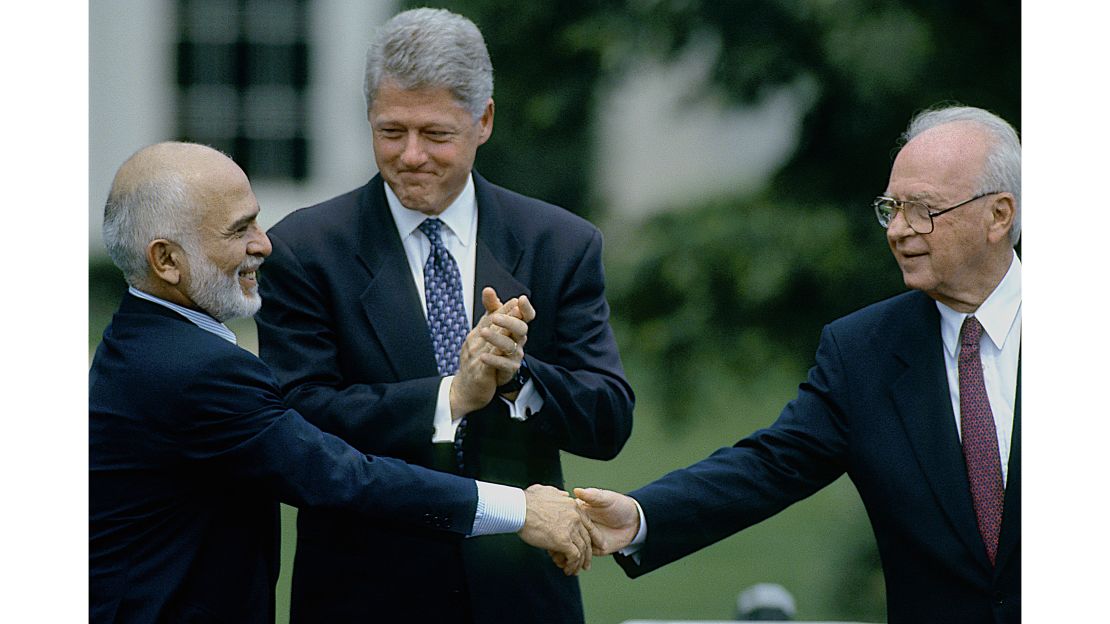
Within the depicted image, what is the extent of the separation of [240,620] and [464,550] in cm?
52

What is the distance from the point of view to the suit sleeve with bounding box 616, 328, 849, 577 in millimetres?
3207

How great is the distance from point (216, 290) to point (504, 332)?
1.93 feet

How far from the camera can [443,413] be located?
122 inches

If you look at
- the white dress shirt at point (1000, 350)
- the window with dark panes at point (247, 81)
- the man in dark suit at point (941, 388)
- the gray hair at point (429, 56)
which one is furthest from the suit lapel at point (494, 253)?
the window with dark panes at point (247, 81)

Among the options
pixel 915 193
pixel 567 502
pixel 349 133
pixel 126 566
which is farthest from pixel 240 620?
pixel 349 133

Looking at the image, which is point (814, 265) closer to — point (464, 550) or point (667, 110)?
point (667, 110)

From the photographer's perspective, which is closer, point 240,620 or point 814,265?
point 240,620

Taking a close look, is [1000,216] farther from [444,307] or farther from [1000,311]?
[444,307]

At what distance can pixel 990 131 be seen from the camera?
305 cm

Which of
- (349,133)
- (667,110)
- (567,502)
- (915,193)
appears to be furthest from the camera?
(349,133)

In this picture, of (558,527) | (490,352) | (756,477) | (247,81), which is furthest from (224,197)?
(247,81)

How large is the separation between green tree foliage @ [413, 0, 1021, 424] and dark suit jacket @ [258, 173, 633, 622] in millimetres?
1637

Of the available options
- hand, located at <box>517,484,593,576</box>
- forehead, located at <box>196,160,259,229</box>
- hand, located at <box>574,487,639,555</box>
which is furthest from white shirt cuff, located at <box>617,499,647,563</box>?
forehead, located at <box>196,160,259,229</box>
